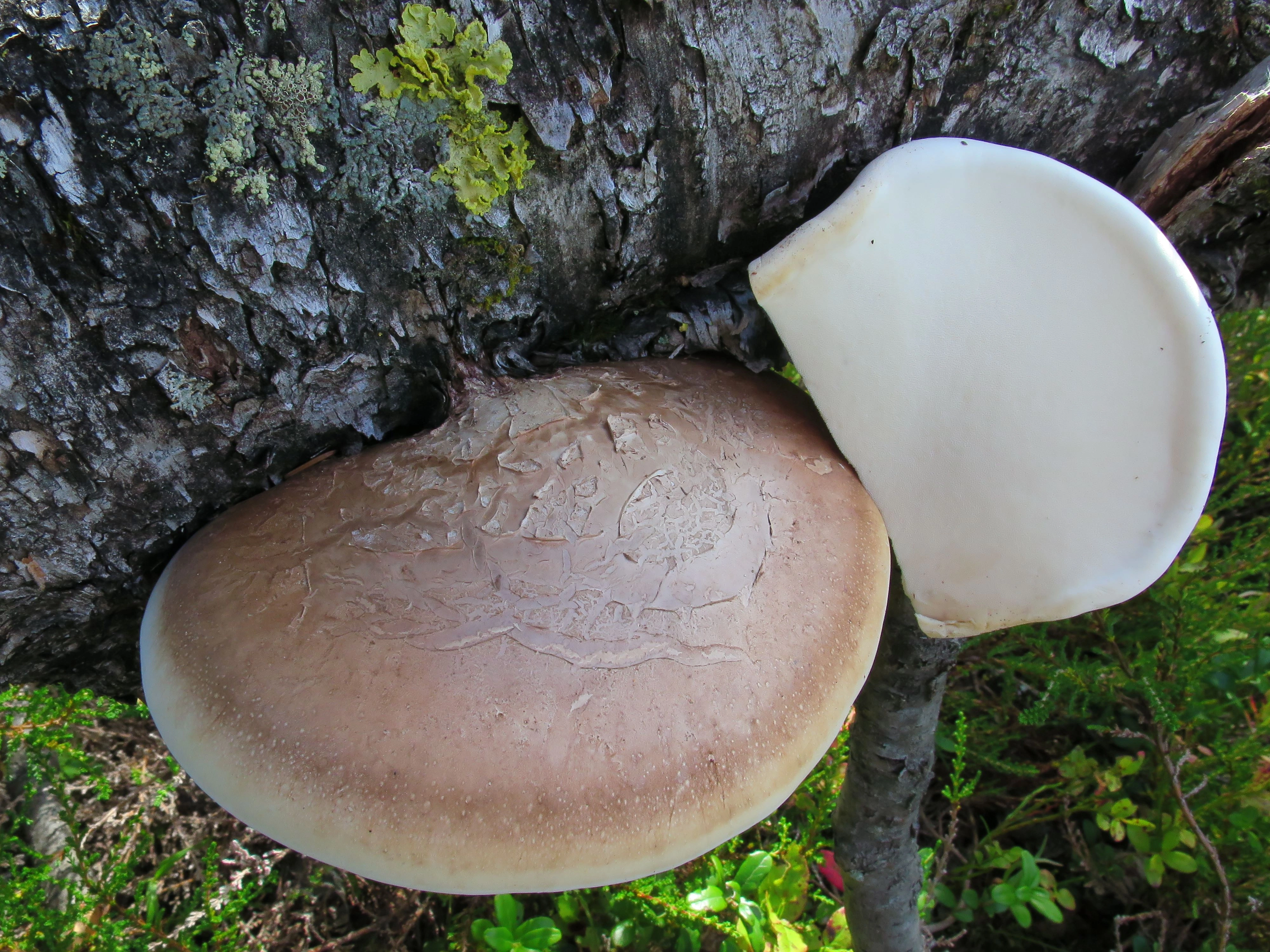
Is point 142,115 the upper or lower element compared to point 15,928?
upper

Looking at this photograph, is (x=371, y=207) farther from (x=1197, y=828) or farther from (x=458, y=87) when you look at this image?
(x=1197, y=828)

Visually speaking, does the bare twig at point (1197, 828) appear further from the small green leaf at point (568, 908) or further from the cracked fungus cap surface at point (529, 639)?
the small green leaf at point (568, 908)

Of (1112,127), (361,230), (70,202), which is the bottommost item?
(1112,127)

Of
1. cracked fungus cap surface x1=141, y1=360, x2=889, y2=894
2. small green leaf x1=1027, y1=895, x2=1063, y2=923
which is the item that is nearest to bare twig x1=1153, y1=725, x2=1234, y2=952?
small green leaf x1=1027, y1=895, x2=1063, y2=923

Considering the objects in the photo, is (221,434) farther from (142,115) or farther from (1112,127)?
(1112,127)

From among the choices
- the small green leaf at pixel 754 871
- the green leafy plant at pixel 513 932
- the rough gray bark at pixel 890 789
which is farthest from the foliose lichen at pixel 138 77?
the small green leaf at pixel 754 871

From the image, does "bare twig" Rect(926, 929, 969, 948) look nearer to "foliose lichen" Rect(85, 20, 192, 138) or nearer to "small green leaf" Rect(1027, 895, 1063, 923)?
"small green leaf" Rect(1027, 895, 1063, 923)

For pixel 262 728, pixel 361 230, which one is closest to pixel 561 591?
pixel 262 728
